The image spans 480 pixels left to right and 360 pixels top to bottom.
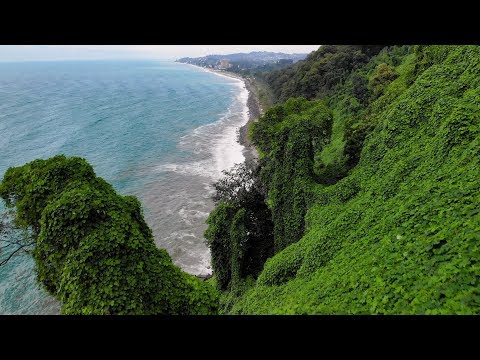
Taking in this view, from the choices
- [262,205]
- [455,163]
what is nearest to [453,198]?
[455,163]

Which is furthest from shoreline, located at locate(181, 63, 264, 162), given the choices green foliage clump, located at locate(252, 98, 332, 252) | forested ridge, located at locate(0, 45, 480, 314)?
forested ridge, located at locate(0, 45, 480, 314)

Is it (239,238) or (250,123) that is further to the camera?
(250,123)

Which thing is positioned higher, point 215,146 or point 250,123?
point 250,123

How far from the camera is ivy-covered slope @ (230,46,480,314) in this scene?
5.38 meters

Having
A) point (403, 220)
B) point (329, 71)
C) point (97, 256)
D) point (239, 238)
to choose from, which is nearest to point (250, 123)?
point (329, 71)

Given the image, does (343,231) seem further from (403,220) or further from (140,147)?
(140,147)

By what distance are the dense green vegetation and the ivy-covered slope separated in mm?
2867

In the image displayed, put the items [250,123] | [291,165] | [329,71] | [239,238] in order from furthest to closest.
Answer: [250,123]
[329,71]
[239,238]
[291,165]

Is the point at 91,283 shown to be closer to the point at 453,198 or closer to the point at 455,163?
the point at 453,198

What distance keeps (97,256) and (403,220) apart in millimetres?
6987

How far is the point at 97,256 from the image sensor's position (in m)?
7.47

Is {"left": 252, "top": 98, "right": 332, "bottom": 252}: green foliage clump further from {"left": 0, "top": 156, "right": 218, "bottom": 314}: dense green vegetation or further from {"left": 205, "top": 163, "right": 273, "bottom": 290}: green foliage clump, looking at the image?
{"left": 0, "top": 156, "right": 218, "bottom": 314}: dense green vegetation

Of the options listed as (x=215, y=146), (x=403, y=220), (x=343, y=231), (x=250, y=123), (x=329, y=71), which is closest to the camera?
(x=403, y=220)

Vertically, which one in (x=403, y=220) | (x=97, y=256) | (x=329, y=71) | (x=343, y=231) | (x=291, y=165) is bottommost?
(x=329, y=71)
